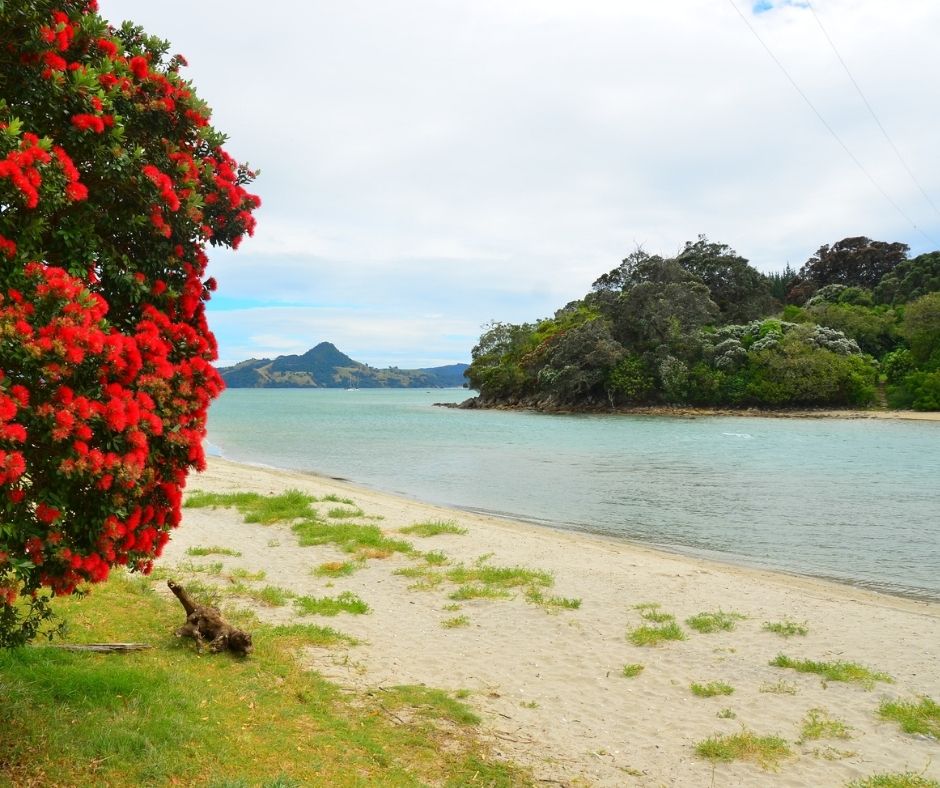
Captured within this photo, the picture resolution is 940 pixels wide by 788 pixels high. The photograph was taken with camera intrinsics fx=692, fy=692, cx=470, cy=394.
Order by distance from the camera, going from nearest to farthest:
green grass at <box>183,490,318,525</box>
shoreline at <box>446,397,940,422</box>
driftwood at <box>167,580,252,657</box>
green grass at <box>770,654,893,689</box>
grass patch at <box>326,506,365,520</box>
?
driftwood at <box>167,580,252,657</box> → green grass at <box>770,654,893,689</box> → green grass at <box>183,490,318,525</box> → grass patch at <box>326,506,365,520</box> → shoreline at <box>446,397,940,422</box>

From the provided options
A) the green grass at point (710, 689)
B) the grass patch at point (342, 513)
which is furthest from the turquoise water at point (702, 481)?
the green grass at point (710, 689)

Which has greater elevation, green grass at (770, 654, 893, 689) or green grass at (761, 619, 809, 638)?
green grass at (770, 654, 893, 689)

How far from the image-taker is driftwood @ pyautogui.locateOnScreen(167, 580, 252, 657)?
25.1 ft

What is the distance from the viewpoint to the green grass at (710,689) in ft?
25.7

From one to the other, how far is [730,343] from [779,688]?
7687cm

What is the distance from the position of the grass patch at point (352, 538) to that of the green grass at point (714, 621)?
5928 mm

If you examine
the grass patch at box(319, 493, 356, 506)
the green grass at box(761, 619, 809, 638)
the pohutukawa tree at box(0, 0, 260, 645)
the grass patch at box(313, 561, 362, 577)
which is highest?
the pohutukawa tree at box(0, 0, 260, 645)

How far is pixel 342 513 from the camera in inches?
701

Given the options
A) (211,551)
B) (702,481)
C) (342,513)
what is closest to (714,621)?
(211,551)

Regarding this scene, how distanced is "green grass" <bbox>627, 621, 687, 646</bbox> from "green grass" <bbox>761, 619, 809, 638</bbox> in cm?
140

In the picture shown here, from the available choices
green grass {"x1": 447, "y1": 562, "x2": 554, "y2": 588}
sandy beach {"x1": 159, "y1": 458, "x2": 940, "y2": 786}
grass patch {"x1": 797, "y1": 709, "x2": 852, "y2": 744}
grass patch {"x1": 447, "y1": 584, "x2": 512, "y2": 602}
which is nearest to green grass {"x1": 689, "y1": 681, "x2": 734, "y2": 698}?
sandy beach {"x1": 159, "y1": 458, "x2": 940, "y2": 786}

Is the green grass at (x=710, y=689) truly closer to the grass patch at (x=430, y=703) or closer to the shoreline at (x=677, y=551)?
the grass patch at (x=430, y=703)

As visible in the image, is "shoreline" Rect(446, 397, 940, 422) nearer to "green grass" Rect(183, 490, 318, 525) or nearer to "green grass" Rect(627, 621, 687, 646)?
"green grass" Rect(183, 490, 318, 525)

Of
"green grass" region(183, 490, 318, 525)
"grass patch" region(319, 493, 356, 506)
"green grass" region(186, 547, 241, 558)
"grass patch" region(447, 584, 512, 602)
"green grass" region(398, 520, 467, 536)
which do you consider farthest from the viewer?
"grass patch" region(319, 493, 356, 506)
